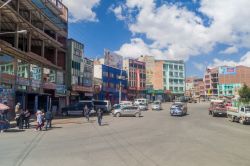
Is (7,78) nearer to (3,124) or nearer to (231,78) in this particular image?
(3,124)

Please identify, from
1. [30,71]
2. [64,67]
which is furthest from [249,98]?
[30,71]

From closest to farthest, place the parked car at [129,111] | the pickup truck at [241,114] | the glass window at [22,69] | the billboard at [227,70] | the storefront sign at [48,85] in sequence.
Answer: the pickup truck at [241,114]
the glass window at [22,69]
the parked car at [129,111]
the storefront sign at [48,85]
the billboard at [227,70]

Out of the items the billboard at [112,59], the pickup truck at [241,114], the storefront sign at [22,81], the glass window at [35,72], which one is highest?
the billboard at [112,59]

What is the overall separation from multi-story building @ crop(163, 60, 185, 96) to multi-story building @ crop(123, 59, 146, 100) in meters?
17.8

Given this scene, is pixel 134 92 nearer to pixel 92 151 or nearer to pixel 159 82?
pixel 159 82

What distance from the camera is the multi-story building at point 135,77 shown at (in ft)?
372

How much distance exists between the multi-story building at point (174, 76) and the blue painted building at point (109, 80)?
38.1 meters

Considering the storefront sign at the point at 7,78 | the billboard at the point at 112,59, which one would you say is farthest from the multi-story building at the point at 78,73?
the billboard at the point at 112,59

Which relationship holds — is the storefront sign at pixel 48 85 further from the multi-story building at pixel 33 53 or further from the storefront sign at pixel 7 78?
the storefront sign at pixel 7 78

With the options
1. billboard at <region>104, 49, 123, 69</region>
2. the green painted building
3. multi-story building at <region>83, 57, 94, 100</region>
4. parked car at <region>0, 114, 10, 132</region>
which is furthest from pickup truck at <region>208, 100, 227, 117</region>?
the green painted building

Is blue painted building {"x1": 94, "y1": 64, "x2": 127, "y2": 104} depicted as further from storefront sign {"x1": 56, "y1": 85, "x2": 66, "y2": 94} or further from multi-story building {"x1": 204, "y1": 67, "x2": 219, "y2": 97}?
multi-story building {"x1": 204, "y1": 67, "x2": 219, "y2": 97}

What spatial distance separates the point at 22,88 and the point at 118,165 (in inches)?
1238

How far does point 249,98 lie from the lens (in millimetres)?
69250

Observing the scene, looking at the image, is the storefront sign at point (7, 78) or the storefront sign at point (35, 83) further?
the storefront sign at point (35, 83)
